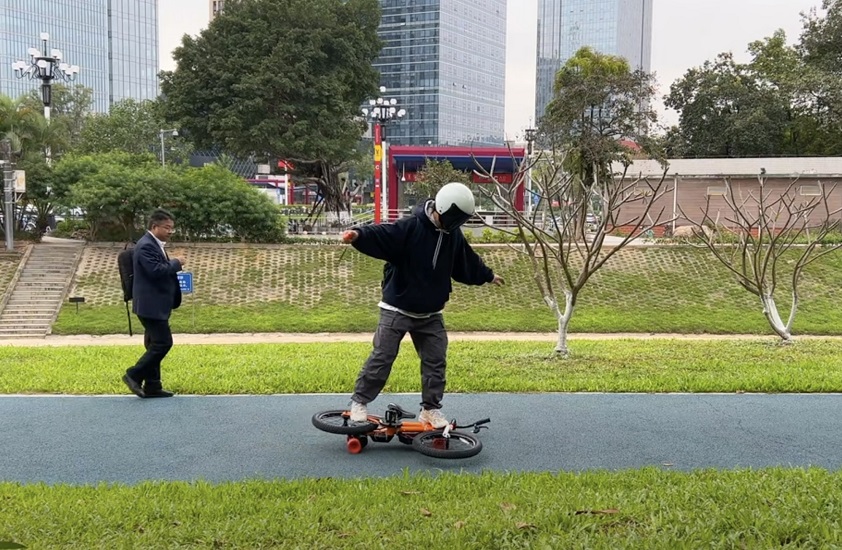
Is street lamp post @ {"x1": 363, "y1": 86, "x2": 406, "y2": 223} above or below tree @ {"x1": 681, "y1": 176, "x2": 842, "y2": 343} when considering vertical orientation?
above

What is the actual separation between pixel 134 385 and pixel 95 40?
374 feet

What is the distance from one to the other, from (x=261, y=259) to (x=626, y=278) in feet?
35.3

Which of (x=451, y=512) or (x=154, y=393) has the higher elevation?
(x=451, y=512)

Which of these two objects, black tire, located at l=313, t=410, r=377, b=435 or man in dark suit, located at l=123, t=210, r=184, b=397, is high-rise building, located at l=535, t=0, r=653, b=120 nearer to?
man in dark suit, located at l=123, t=210, r=184, b=397

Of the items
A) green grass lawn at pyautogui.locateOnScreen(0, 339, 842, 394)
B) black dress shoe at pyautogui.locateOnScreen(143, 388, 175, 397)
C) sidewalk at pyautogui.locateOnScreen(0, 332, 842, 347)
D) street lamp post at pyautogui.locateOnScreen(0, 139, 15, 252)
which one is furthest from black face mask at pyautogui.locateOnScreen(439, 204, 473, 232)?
street lamp post at pyautogui.locateOnScreen(0, 139, 15, 252)

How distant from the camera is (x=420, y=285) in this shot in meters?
4.96

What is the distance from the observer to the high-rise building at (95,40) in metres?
97.7

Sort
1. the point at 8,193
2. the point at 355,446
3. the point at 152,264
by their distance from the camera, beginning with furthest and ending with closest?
the point at 8,193
the point at 152,264
the point at 355,446

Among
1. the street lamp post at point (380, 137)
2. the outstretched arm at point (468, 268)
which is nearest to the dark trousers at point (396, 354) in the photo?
the outstretched arm at point (468, 268)

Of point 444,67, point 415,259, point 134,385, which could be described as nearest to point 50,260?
point 134,385

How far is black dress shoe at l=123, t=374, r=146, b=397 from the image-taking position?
265 inches

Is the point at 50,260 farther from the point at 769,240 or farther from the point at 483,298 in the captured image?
the point at 769,240

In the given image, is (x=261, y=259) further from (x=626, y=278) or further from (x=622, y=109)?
(x=622, y=109)

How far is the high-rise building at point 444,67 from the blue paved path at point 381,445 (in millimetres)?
97759
